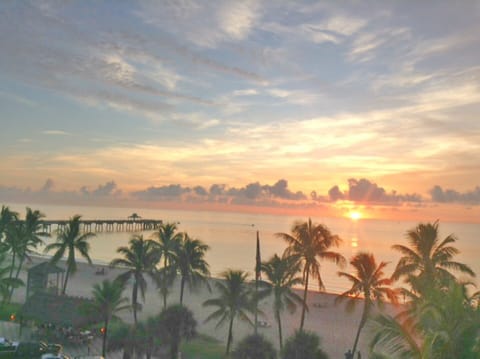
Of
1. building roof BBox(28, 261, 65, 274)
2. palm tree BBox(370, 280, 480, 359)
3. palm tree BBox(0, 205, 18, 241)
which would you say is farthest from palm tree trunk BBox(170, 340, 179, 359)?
palm tree BBox(0, 205, 18, 241)

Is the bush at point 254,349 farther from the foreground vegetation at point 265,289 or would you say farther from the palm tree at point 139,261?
the palm tree at point 139,261

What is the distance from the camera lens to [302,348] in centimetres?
2439

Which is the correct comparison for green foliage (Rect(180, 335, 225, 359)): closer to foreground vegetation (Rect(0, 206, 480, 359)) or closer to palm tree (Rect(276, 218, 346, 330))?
foreground vegetation (Rect(0, 206, 480, 359))

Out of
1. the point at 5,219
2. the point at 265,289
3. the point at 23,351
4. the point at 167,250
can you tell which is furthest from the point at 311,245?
the point at 5,219

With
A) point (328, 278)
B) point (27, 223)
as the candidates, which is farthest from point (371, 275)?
point (328, 278)

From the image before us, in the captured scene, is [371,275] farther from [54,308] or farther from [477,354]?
[54,308]

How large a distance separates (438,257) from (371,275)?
205 inches

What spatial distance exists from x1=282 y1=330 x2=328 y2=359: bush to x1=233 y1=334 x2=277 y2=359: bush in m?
1.21

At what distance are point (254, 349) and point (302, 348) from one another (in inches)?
113

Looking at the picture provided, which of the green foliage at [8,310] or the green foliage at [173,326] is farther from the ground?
the green foliage at [173,326]

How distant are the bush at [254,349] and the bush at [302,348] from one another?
1.21 meters

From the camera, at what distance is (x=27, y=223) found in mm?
47594

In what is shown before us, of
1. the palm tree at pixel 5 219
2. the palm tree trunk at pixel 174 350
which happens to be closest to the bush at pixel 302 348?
Result: the palm tree trunk at pixel 174 350

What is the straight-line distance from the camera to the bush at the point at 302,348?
2428 cm
